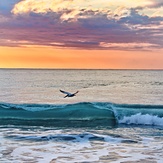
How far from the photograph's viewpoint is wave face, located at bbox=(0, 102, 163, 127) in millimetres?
21281

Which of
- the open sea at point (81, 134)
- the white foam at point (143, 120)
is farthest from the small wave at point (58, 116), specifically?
the white foam at point (143, 120)

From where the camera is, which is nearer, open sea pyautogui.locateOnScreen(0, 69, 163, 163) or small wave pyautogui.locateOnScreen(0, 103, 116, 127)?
open sea pyautogui.locateOnScreen(0, 69, 163, 163)

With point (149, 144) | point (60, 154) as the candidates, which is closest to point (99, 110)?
point (149, 144)

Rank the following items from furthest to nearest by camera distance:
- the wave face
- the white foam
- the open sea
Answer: the wave face → the white foam → the open sea

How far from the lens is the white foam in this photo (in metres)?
21.1

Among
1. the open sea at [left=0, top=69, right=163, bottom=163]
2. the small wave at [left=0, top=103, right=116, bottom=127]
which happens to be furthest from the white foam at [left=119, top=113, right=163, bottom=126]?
the small wave at [left=0, top=103, right=116, bottom=127]

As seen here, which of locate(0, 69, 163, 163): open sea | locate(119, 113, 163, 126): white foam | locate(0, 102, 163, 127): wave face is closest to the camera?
locate(0, 69, 163, 163): open sea

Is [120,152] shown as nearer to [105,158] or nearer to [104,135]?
[105,158]

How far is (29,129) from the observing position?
18375mm

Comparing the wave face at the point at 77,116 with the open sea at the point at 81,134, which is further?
the wave face at the point at 77,116

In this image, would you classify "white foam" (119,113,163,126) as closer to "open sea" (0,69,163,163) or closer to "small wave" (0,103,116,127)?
"open sea" (0,69,163,163)

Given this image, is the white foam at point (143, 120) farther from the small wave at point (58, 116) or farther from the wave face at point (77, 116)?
the small wave at point (58, 116)

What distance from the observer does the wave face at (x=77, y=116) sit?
21281 mm

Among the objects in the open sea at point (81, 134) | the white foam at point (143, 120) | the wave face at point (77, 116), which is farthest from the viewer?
the wave face at point (77, 116)
